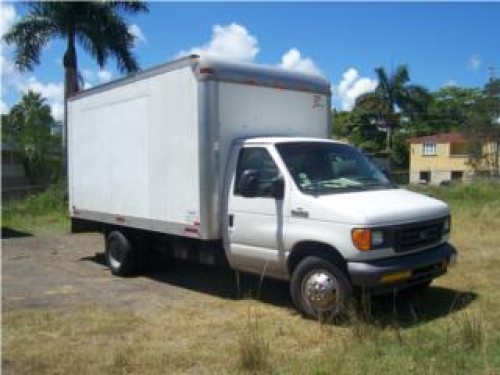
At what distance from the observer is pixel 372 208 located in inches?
286

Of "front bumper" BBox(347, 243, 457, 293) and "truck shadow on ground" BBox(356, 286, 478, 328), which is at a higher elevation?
"front bumper" BBox(347, 243, 457, 293)

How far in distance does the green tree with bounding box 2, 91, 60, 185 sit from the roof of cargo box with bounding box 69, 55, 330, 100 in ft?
112

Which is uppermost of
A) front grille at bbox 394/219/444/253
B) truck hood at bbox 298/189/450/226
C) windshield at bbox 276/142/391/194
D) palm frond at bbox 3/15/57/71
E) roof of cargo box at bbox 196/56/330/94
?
palm frond at bbox 3/15/57/71

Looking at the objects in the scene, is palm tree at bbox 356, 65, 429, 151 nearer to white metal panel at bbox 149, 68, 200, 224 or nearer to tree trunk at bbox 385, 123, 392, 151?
tree trunk at bbox 385, 123, 392, 151

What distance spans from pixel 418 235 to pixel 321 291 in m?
1.26

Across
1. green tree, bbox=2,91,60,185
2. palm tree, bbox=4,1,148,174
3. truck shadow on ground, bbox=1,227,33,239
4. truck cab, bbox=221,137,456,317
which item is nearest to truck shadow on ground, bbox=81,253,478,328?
truck cab, bbox=221,137,456,317

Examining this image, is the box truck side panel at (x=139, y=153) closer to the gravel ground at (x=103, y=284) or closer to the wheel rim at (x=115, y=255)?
the wheel rim at (x=115, y=255)

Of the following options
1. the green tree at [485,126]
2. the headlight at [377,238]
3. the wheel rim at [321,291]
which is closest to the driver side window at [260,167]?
the wheel rim at [321,291]

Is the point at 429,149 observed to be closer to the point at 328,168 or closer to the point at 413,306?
the point at 413,306

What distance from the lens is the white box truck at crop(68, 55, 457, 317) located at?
7.35 m

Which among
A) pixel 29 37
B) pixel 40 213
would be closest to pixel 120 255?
pixel 40 213

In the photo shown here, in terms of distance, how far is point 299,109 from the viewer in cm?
951

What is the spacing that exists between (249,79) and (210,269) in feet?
12.6

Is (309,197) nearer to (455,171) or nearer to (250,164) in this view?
(250,164)
